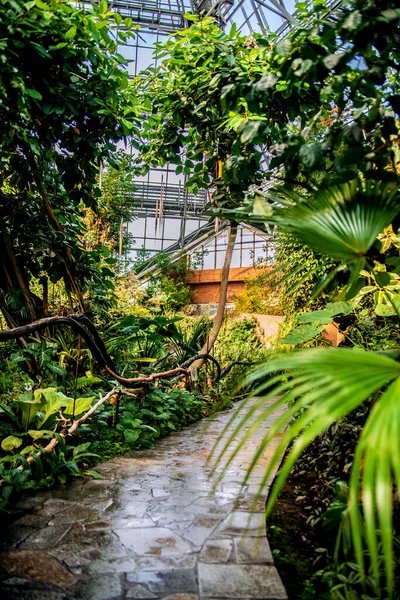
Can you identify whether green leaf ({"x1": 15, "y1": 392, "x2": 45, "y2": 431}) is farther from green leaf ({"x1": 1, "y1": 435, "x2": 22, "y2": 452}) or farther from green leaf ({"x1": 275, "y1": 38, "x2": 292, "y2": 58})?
green leaf ({"x1": 275, "y1": 38, "x2": 292, "y2": 58})

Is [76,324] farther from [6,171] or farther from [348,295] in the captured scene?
[6,171]

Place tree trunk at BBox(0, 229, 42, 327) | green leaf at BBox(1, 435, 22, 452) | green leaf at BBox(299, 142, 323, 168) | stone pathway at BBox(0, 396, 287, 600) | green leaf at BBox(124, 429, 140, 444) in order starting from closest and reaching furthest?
green leaf at BBox(299, 142, 323, 168), stone pathway at BBox(0, 396, 287, 600), green leaf at BBox(1, 435, 22, 452), green leaf at BBox(124, 429, 140, 444), tree trunk at BBox(0, 229, 42, 327)

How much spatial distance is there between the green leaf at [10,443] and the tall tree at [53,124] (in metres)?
1.66

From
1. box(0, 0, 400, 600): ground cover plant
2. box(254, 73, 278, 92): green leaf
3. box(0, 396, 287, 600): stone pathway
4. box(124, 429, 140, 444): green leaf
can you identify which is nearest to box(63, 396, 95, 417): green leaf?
box(0, 0, 400, 600): ground cover plant

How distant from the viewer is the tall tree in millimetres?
2648

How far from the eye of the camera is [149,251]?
1591 centimetres

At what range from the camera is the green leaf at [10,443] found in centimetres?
257

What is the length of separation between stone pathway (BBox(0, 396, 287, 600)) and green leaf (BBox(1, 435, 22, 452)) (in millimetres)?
337

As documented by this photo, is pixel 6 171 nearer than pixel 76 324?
No

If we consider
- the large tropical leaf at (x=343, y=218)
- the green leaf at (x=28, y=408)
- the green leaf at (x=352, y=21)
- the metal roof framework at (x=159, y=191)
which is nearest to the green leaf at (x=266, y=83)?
the green leaf at (x=352, y=21)

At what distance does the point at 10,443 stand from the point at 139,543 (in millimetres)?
1072

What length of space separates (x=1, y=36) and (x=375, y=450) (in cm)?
283

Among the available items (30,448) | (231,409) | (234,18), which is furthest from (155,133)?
(234,18)

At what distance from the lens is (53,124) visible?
3195 millimetres
